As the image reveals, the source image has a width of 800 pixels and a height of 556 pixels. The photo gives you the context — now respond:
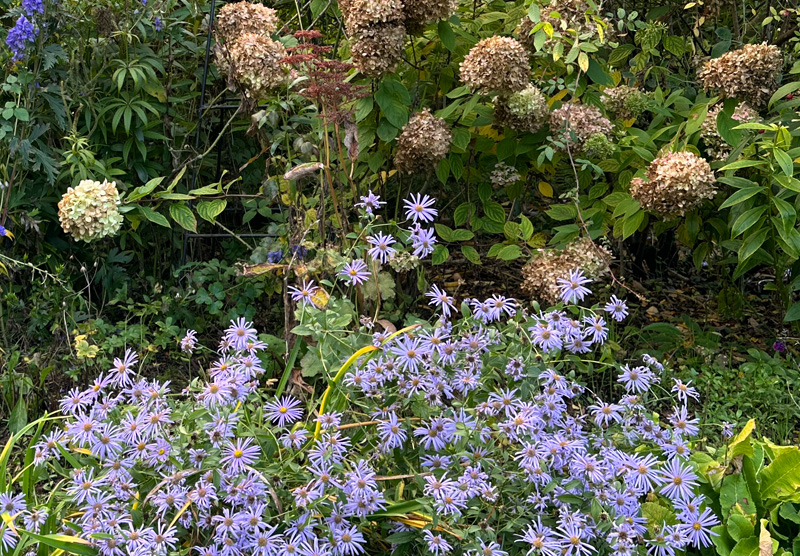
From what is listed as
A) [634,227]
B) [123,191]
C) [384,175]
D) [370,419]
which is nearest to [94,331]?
[123,191]

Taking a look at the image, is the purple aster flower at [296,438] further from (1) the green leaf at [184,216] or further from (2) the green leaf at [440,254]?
(1) the green leaf at [184,216]

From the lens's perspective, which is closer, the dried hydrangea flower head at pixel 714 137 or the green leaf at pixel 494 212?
the dried hydrangea flower head at pixel 714 137

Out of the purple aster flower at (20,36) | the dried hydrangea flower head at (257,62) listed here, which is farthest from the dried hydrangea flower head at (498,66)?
the purple aster flower at (20,36)

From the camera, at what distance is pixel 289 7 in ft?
13.1

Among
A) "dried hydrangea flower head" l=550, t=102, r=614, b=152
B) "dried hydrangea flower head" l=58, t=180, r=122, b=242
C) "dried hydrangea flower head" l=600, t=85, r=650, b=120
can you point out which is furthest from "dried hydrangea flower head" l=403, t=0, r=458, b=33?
"dried hydrangea flower head" l=58, t=180, r=122, b=242

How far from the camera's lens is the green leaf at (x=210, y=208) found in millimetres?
3094

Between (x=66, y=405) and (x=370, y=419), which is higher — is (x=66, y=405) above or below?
above

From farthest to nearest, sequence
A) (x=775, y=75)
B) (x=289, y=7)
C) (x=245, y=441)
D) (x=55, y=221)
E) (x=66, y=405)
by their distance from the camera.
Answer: (x=289, y=7) < (x=55, y=221) < (x=775, y=75) < (x=66, y=405) < (x=245, y=441)

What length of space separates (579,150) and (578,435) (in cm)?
139

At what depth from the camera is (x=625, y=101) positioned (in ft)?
10.2

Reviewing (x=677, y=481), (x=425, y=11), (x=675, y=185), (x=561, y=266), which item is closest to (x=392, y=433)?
(x=677, y=481)

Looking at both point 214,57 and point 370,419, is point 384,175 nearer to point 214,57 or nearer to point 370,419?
point 214,57

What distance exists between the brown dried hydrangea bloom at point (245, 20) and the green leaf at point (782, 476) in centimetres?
214

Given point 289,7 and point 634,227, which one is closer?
point 634,227
